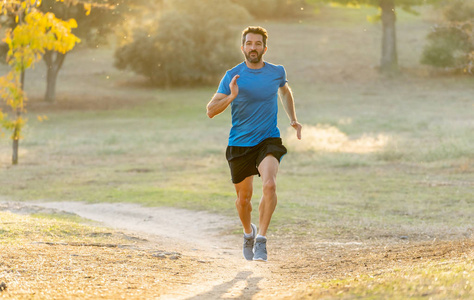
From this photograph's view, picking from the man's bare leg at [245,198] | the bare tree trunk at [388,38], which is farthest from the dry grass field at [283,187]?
the bare tree trunk at [388,38]

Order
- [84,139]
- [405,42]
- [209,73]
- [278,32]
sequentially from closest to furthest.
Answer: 1. [84,139]
2. [209,73]
3. [405,42]
4. [278,32]

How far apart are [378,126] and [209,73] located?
60.7 ft

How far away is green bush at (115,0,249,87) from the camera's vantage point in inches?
1702

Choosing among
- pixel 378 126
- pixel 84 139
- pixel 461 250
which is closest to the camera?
pixel 461 250

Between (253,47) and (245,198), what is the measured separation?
4.92 ft

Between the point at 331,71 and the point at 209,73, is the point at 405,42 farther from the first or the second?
the point at 209,73

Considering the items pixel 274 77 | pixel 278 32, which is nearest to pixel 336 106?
pixel 278 32

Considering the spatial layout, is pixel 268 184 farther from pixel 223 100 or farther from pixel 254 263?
pixel 254 263

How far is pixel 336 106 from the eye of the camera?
3719cm

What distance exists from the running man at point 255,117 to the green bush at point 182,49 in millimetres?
35418

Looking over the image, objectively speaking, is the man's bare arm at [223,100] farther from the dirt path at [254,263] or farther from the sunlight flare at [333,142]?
the sunlight flare at [333,142]

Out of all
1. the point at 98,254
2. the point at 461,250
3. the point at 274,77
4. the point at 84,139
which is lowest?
the point at 84,139

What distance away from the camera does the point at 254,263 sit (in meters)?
7.87

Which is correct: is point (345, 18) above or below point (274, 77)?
below
